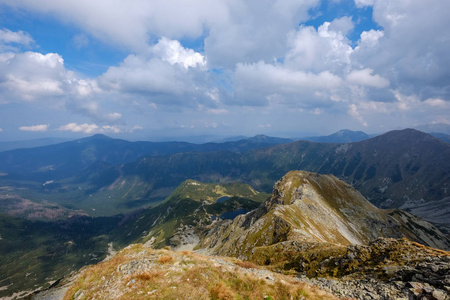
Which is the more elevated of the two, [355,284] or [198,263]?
[198,263]

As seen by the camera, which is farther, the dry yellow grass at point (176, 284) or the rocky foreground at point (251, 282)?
the rocky foreground at point (251, 282)

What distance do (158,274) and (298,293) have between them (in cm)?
1492

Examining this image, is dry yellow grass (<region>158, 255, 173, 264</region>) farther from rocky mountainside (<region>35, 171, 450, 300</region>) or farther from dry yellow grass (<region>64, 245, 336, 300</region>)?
rocky mountainside (<region>35, 171, 450, 300</region>)

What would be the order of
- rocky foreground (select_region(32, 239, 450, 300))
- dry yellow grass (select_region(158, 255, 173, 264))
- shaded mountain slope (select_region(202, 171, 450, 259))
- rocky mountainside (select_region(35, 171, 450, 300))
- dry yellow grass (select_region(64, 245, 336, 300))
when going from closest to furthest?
dry yellow grass (select_region(64, 245, 336, 300))
rocky foreground (select_region(32, 239, 450, 300))
rocky mountainside (select_region(35, 171, 450, 300))
dry yellow grass (select_region(158, 255, 173, 264))
shaded mountain slope (select_region(202, 171, 450, 259))

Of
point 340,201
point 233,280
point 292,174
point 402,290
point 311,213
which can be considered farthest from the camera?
point 292,174

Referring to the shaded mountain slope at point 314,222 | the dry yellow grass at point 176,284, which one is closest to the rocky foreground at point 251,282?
the dry yellow grass at point 176,284

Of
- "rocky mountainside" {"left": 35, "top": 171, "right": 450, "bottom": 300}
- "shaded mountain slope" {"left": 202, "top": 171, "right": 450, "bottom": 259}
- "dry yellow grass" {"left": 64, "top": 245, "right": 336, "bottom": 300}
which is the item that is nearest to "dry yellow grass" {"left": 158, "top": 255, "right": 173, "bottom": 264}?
"dry yellow grass" {"left": 64, "top": 245, "right": 336, "bottom": 300}

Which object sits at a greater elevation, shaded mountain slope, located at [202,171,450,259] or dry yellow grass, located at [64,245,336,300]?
dry yellow grass, located at [64,245,336,300]

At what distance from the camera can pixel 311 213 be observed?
11500 centimetres

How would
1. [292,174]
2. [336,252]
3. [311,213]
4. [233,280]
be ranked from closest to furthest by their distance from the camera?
[233,280] < [336,252] < [311,213] < [292,174]

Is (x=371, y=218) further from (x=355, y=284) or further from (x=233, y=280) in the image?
(x=233, y=280)

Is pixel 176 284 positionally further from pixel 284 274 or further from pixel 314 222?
pixel 314 222

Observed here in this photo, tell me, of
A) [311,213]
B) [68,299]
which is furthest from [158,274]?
[311,213]

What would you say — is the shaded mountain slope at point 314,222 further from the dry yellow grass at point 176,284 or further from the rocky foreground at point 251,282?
the dry yellow grass at point 176,284
